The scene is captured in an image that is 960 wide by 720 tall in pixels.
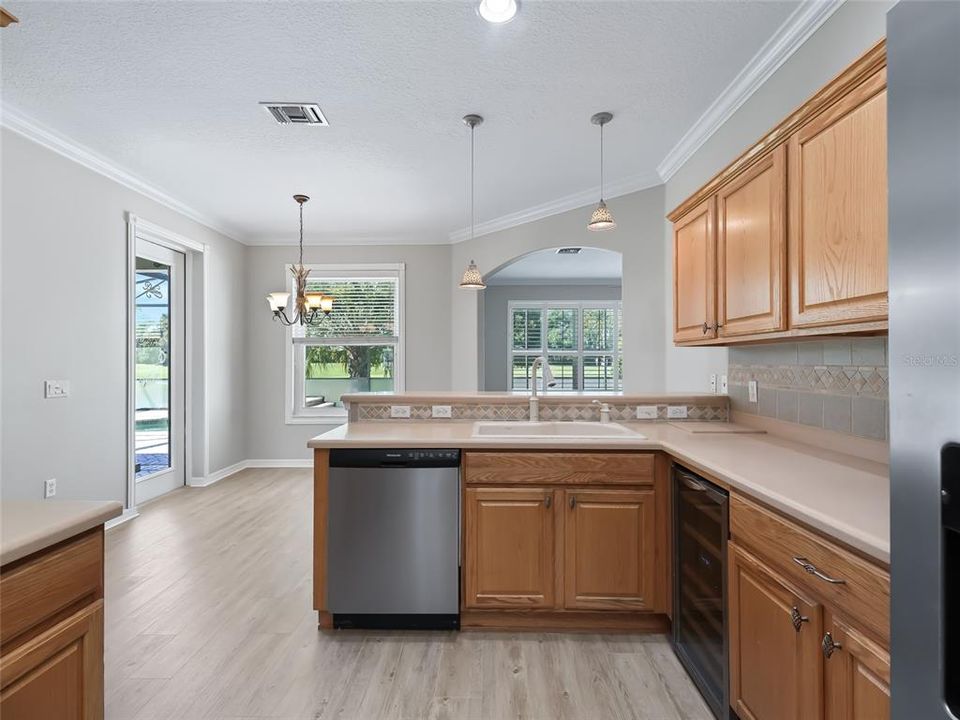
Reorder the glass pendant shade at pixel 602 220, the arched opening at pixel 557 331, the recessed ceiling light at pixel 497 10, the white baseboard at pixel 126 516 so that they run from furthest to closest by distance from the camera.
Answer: the arched opening at pixel 557 331
the white baseboard at pixel 126 516
the glass pendant shade at pixel 602 220
the recessed ceiling light at pixel 497 10

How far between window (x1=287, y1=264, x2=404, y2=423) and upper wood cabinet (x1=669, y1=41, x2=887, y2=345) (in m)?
4.24

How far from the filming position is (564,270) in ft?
26.9

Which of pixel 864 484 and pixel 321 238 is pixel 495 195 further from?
pixel 864 484

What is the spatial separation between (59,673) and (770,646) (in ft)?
5.57

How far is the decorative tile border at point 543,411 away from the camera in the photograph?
111 inches

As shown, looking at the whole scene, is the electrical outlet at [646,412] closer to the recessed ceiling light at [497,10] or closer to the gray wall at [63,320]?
the recessed ceiling light at [497,10]

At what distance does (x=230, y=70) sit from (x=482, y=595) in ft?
9.45

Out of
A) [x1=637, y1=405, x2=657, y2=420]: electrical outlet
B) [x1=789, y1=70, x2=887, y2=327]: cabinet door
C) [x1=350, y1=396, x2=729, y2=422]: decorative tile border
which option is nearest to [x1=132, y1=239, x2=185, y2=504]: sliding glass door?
[x1=350, y1=396, x2=729, y2=422]: decorative tile border

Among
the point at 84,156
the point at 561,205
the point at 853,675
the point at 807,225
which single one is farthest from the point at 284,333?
the point at 853,675

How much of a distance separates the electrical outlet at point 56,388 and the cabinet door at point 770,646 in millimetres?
4005

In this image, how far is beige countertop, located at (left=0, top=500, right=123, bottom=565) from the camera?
93cm

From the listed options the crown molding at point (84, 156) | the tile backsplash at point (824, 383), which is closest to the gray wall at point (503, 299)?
the crown molding at point (84, 156)

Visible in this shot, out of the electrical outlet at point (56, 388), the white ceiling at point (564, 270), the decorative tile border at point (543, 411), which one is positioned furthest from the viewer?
the white ceiling at point (564, 270)

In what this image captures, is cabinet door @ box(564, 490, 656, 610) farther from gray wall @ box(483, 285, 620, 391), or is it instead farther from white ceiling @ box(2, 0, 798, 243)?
gray wall @ box(483, 285, 620, 391)
